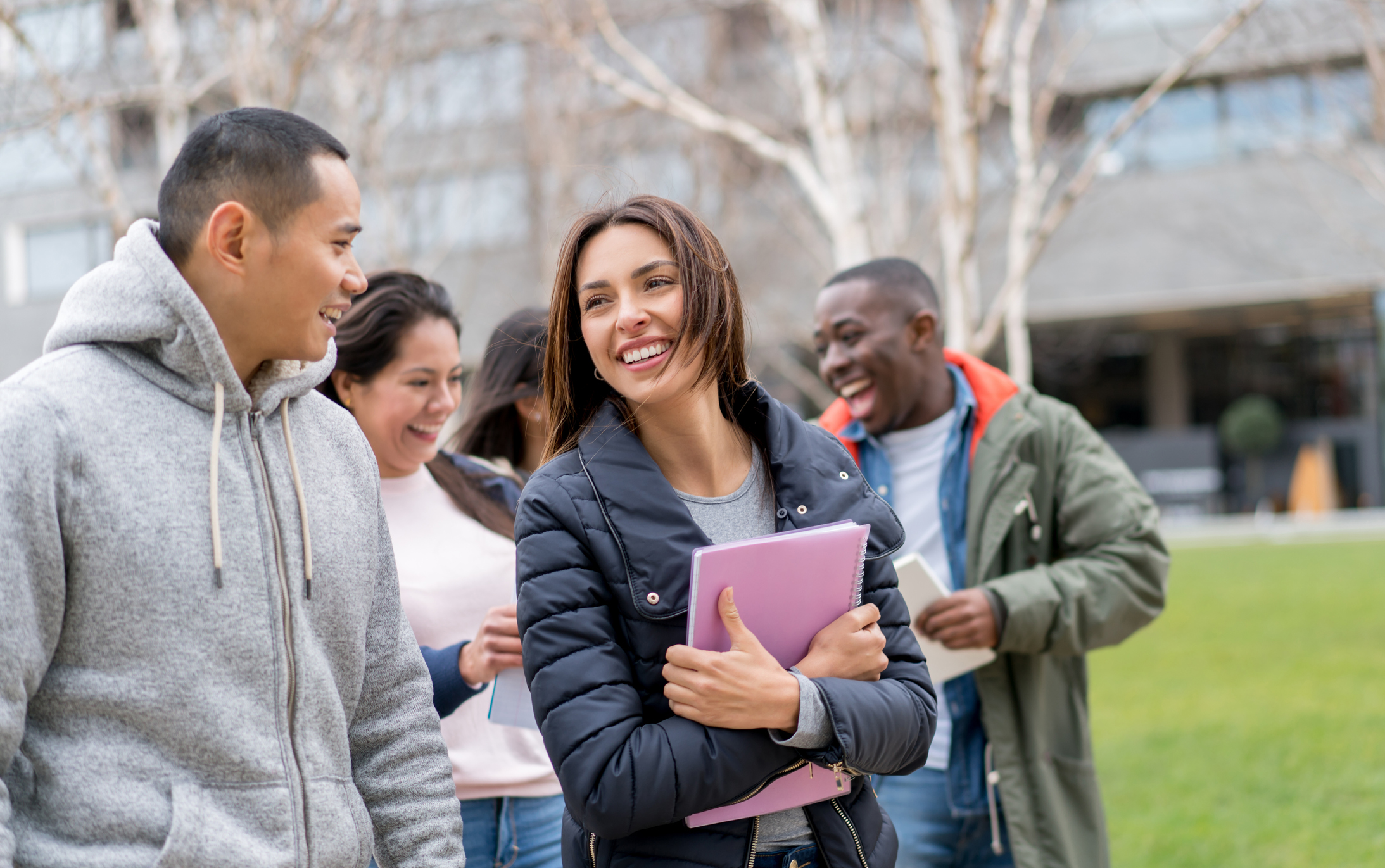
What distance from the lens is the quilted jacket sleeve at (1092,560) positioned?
3100 millimetres

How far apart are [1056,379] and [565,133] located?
22049mm

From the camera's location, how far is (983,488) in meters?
3.23

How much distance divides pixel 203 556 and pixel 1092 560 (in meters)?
2.36

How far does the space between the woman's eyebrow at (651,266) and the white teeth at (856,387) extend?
5.02ft

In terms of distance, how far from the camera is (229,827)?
171 cm

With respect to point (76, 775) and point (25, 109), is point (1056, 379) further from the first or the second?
point (76, 775)

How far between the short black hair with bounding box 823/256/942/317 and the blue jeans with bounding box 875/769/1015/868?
1.33 meters

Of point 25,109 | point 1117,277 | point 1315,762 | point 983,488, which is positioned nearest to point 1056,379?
point 1117,277

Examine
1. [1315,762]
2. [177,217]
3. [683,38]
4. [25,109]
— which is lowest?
[1315,762]

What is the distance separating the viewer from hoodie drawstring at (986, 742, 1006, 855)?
311 cm

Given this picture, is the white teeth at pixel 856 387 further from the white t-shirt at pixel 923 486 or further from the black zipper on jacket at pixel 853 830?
the black zipper on jacket at pixel 853 830

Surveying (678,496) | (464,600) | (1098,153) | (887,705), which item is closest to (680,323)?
(678,496)

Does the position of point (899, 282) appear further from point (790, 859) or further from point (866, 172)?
point (866, 172)

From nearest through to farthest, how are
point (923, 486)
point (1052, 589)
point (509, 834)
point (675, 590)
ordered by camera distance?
point (675, 590) < point (509, 834) < point (1052, 589) < point (923, 486)
